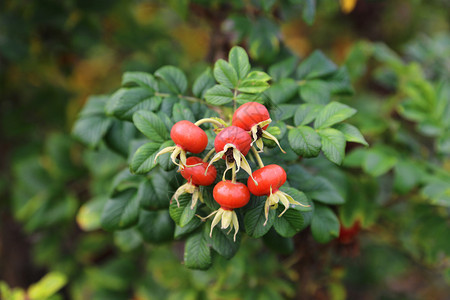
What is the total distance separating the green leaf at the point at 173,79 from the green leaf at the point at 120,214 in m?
0.31

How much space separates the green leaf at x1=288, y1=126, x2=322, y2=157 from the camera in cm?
77

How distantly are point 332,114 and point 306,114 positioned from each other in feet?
0.22

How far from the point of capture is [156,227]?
3.27 feet

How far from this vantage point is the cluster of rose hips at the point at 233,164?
666 mm

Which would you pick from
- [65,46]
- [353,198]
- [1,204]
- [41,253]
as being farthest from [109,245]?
[353,198]

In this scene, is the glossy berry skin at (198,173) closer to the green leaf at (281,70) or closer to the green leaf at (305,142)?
the green leaf at (305,142)

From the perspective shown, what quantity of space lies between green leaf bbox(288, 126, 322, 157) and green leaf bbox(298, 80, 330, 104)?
237 mm

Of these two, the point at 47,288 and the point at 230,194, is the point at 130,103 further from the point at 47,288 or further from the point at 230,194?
the point at 47,288

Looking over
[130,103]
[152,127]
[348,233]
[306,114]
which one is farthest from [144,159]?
[348,233]

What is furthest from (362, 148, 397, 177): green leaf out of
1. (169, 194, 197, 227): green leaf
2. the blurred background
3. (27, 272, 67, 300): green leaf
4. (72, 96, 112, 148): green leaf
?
(27, 272, 67, 300): green leaf

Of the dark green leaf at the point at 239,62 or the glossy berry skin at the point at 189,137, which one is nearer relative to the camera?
the glossy berry skin at the point at 189,137

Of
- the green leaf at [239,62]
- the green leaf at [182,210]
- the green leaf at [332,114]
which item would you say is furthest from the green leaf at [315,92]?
the green leaf at [182,210]

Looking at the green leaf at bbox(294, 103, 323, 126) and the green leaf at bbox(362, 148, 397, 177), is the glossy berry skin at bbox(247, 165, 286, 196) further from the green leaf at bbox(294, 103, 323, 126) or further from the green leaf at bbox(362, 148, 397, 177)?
the green leaf at bbox(362, 148, 397, 177)

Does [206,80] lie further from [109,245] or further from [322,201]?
[109,245]
